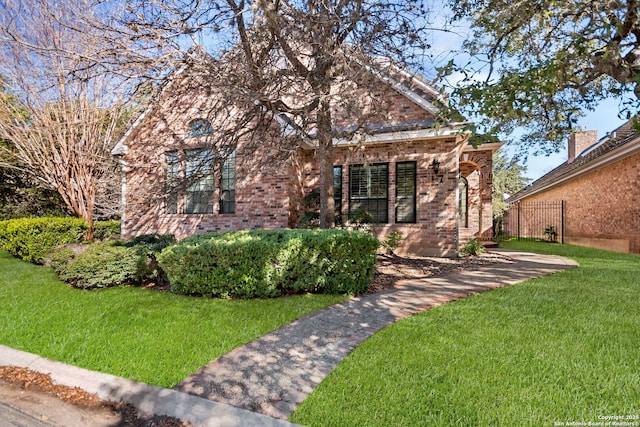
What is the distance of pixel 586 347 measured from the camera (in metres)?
3.60

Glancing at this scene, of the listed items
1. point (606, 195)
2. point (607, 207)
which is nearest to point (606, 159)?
point (606, 195)

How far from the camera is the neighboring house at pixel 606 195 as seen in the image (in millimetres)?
12102

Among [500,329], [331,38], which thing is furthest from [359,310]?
[331,38]

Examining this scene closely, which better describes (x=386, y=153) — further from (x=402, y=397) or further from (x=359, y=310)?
(x=402, y=397)

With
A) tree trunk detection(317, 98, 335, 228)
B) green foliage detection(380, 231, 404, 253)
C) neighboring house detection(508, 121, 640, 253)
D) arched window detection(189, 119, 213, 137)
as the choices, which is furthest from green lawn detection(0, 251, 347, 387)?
neighboring house detection(508, 121, 640, 253)

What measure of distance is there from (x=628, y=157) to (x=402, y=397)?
580 inches

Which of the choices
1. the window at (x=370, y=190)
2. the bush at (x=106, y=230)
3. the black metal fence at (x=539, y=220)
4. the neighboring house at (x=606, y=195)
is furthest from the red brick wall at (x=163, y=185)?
the black metal fence at (x=539, y=220)

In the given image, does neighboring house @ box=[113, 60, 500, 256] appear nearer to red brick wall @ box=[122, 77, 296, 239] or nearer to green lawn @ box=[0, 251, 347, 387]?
red brick wall @ box=[122, 77, 296, 239]

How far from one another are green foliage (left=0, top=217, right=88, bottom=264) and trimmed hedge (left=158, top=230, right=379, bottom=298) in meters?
7.01

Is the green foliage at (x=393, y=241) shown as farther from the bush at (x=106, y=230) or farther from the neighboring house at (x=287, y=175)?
the bush at (x=106, y=230)

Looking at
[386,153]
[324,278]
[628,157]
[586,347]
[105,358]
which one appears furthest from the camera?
[628,157]

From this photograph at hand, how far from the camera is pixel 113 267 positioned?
705 centimetres

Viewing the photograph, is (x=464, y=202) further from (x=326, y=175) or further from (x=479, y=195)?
(x=326, y=175)

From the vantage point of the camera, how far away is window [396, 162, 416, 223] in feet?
36.9
